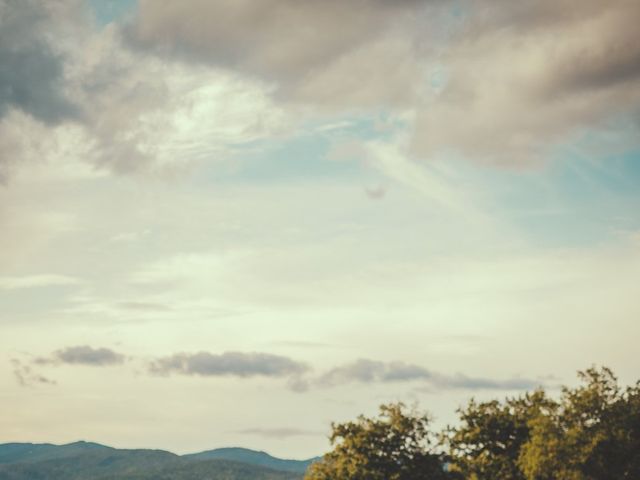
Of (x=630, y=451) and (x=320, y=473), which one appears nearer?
(x=630, y=451)

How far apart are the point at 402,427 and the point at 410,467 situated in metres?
4.67

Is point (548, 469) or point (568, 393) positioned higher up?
point (568, 393)

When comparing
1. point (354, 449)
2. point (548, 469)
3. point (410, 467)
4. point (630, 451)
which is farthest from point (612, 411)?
point (354, 449)

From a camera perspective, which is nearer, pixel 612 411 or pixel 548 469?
pixel 548 469

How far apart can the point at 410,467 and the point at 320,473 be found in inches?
421

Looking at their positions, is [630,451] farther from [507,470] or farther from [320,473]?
[320,473]

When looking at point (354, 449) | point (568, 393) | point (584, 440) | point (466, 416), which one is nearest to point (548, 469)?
point (584, 440)


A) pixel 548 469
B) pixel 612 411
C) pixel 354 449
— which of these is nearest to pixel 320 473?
pixel 354 449

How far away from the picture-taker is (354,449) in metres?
81.6

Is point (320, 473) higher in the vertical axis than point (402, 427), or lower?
lower

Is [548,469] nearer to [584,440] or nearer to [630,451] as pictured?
[584,440]

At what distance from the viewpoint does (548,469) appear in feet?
227

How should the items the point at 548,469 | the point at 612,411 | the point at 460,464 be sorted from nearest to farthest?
the point at 548,469, the point at 612,411, the point at 460,464

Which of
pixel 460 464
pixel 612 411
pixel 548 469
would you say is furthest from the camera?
pixel 460 464
